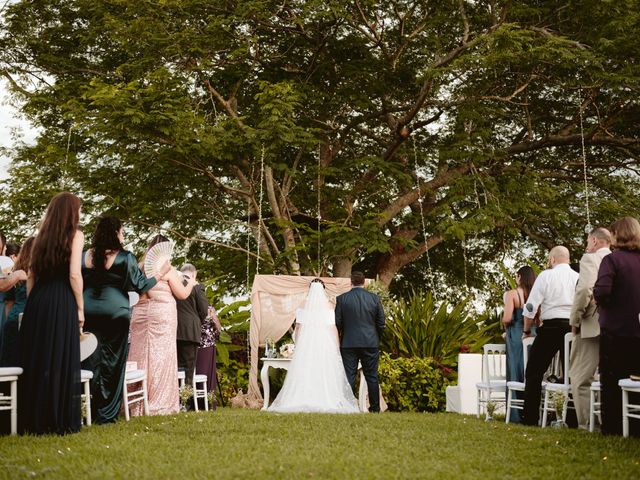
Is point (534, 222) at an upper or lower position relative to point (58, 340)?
upper

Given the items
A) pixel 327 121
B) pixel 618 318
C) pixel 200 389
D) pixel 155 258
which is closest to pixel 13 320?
pixel 155 258

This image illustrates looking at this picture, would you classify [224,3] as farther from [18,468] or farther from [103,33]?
[18,468]

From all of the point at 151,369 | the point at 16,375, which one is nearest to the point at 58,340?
the point at 16,375

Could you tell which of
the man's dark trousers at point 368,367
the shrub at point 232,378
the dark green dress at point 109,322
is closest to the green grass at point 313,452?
the dark green dress at point 109,322

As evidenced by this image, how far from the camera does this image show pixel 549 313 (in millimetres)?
8438

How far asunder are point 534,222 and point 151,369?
477 inches

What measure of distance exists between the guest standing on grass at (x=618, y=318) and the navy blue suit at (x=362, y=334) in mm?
4406

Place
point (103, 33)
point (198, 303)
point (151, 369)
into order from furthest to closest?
point (103, 33) < point (198, 303) < point (151, 369)

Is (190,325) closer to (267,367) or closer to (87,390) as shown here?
(267,367)

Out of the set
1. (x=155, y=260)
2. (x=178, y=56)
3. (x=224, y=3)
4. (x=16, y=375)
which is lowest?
(x=16, y=375)

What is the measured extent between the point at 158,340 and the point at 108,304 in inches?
76.4

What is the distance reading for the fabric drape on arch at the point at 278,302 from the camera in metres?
14.5

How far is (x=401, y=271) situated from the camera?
2244cm

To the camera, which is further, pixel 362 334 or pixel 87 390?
pixel 362 334
